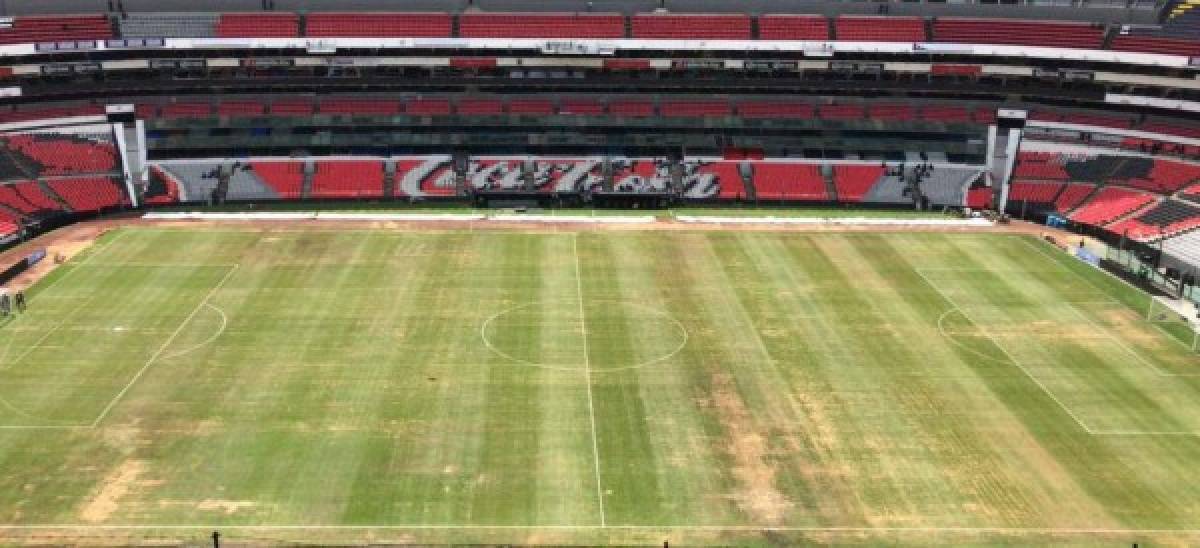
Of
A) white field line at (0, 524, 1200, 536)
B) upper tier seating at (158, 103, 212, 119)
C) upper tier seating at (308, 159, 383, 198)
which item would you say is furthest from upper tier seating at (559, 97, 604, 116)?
white field line at (0, 524, 1200, 536)

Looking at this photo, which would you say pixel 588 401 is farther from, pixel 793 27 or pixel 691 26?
pixel 793 27

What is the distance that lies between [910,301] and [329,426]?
35649mm

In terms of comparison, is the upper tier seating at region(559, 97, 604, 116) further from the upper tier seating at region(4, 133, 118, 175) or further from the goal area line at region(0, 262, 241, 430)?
the goal area line at region(0, 262, 241, 430)

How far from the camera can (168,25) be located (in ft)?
292

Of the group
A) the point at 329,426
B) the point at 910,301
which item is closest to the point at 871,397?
the point at 910,301

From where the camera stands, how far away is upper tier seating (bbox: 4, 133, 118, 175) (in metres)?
80.8

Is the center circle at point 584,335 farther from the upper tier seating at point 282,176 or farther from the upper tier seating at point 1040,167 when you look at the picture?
the upper tier seating at point 1040,167

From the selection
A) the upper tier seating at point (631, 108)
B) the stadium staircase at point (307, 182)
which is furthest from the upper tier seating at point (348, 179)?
the upper tier seating at point (631, 108)

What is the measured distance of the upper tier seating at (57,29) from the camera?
84.7m

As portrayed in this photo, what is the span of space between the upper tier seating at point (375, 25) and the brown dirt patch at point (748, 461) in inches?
2113

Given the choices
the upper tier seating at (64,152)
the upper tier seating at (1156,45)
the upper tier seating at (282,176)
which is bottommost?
the upper tier seating at (282,176)

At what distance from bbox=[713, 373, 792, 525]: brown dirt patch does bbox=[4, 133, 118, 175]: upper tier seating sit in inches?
2286

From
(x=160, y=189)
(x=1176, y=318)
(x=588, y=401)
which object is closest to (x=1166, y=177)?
(x=1176, y=318)

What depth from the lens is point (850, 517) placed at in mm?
38812
